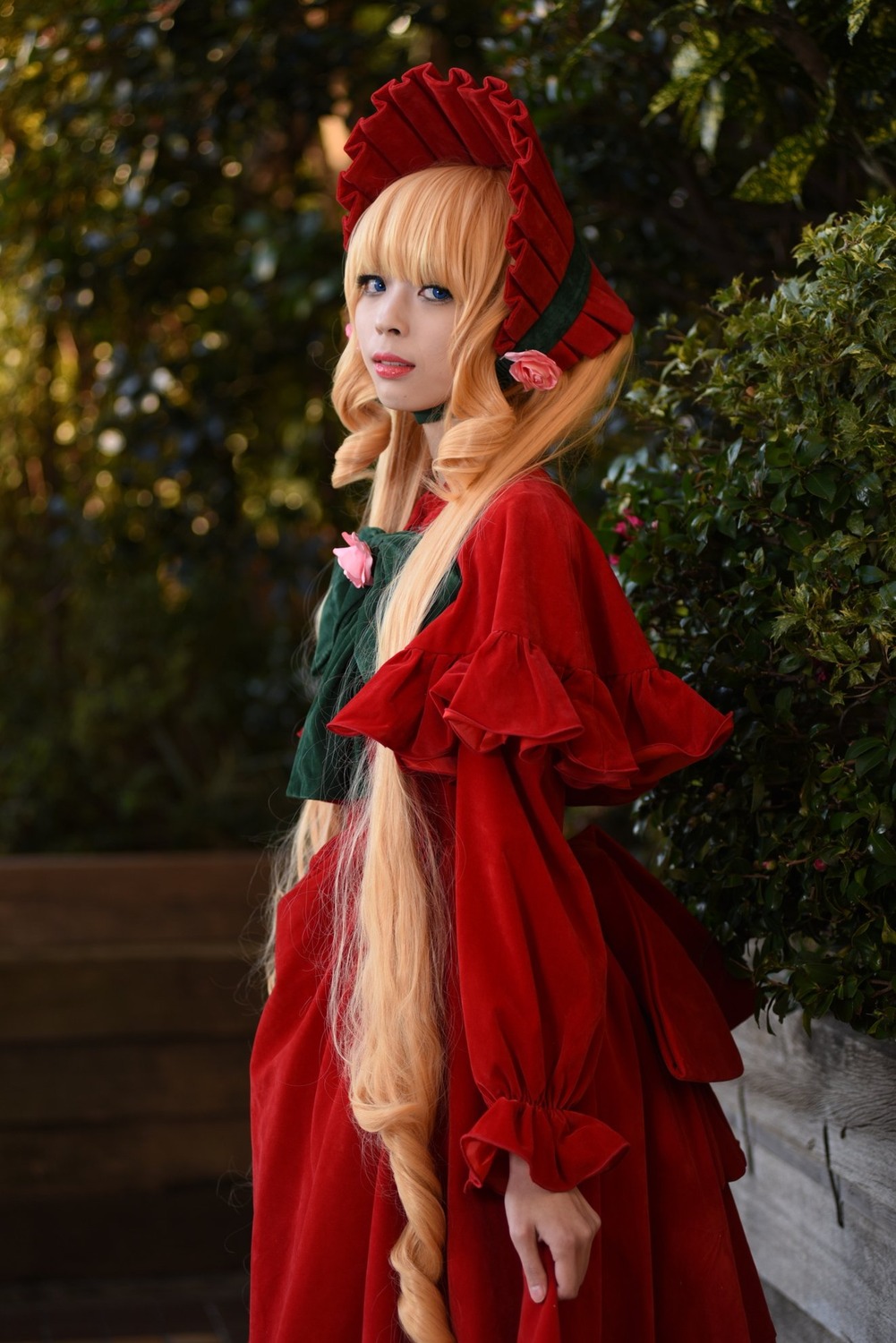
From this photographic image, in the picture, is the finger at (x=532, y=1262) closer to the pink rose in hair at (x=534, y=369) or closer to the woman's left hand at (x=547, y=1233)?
the woman's left hand at (x=547, y=1233)

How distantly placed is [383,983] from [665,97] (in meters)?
1.08

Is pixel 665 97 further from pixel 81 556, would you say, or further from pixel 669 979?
pixel 81 556

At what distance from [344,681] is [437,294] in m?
0.39

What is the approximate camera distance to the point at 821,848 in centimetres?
122

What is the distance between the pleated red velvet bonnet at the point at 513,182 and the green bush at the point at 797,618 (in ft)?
0.50

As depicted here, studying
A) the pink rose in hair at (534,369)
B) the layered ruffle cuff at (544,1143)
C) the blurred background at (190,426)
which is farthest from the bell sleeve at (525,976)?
the blurred background at (190,426)

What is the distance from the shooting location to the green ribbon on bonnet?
1289 millimetres

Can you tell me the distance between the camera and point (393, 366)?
4.19 feet

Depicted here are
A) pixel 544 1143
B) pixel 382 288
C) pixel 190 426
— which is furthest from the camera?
pixel 190 426

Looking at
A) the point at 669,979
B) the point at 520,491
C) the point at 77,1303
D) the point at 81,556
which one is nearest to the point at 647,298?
the point at 520,491

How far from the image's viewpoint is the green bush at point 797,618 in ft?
3.85

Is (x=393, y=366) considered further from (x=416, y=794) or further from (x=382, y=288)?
(x=416, y=794)

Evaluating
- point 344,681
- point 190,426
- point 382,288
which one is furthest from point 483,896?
point 190,426

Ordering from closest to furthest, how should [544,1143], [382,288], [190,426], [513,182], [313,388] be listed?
[544,1143] < [513,182] < [382,288] < [190,426] < [313,388]
